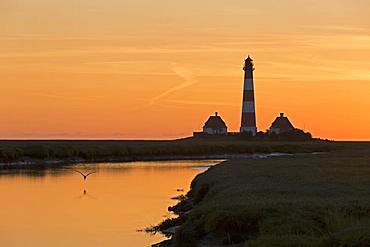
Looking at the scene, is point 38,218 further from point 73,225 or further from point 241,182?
point 241,182

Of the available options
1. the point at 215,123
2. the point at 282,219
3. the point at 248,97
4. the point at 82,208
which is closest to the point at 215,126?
the point at 215,123

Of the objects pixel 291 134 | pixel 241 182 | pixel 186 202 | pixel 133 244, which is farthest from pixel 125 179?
pixel 291 134

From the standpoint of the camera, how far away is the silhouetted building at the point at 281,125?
141875mm

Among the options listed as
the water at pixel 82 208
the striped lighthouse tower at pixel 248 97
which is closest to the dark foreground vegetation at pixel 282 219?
the water at pixel 82 208

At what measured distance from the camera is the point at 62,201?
4066 cm

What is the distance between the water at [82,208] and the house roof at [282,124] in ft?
277

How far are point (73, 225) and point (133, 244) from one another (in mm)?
5612

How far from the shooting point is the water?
27.6 metres

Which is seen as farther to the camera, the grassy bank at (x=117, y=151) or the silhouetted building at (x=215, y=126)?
the silhouetted building at (x=215, y=126)

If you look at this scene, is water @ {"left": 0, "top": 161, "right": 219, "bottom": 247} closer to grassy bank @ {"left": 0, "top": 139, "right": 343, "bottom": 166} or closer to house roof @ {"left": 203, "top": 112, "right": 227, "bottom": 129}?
grassy bank @ {"left": 0, "top": 139, "right": 343, "bottom": 166}

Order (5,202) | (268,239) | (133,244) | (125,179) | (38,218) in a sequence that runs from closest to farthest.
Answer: (268,239) → (133,244) → (38,218) → (5,202) → (125,179)

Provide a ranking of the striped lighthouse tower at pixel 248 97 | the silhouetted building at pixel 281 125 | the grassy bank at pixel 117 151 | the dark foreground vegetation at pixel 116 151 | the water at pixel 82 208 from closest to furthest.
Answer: the water at pixel 82 208
the dark foreground vegetation at pixel 116 151
the grassy bank at pixel 117 151
the striped lighthouse tower at pixel 248 97
the silhouetted building at pixel 281 125

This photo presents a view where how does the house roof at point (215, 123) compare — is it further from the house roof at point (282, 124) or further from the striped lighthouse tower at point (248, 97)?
the striped lighthouse tower at point (248, 97)

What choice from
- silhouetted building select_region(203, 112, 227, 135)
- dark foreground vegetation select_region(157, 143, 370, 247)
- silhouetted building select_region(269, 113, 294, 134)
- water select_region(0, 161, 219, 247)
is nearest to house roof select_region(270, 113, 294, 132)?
silhouetted building select_region(269, 113, 294, 134)
